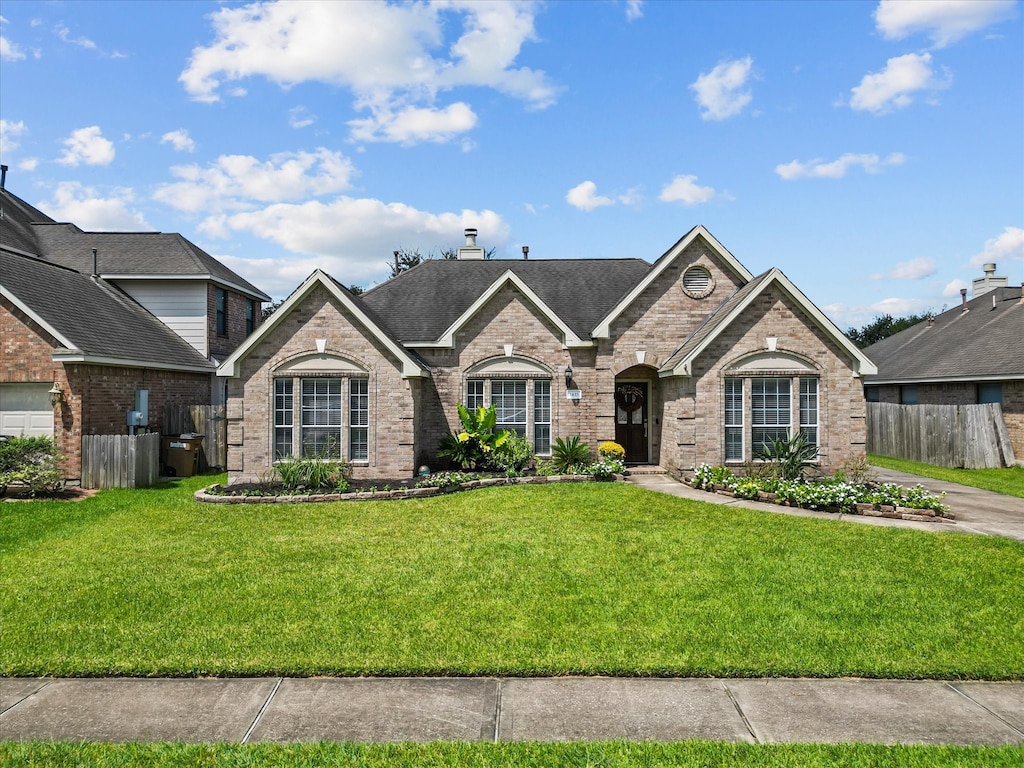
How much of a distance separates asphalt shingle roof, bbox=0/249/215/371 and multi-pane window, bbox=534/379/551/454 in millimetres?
11327

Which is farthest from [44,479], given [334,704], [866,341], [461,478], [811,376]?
[866,341]

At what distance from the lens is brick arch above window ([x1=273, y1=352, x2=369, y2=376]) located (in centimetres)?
1572

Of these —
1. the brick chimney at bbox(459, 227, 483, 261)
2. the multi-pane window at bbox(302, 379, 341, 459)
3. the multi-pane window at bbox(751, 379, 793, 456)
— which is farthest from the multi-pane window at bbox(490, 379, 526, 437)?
the brick chimney at bbox(459, 227, 483, 261)

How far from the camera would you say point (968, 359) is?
23.2 meters

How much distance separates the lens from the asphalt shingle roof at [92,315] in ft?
53.2

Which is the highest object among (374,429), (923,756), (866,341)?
(866,341)

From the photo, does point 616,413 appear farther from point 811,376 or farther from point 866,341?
point 866,341

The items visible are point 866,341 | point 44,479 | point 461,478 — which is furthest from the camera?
point 866,341

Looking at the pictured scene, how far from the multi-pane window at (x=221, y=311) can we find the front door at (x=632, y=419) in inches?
618

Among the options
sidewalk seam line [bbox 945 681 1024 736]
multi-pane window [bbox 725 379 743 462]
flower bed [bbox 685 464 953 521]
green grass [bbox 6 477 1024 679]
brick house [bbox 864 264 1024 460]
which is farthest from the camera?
brick house [bbox 864 264 1024 460]

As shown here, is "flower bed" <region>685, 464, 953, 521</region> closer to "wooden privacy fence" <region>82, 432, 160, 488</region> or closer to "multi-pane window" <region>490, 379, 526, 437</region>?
"multi-pane window" <region>490, 379, 526, 437</region>

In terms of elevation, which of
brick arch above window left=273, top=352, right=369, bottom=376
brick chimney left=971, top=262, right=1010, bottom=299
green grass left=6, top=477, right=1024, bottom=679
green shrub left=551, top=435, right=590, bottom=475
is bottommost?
green grass left=6, top=477, right=1024, bottom=679

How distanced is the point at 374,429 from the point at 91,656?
397 inches

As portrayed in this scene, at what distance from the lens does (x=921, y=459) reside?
70.0 feet
